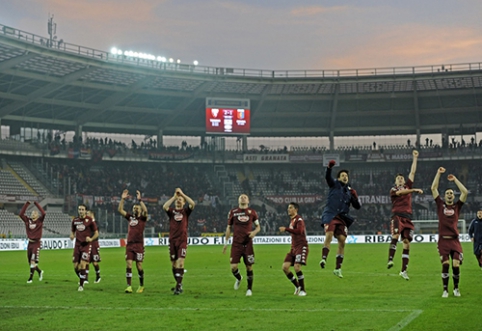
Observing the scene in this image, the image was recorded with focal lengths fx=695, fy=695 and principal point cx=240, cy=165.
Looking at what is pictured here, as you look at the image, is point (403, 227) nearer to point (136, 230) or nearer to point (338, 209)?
point (338, 209)

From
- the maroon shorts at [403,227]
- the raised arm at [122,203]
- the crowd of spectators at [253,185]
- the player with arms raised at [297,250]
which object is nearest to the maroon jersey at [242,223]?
the player with arms raised at [297,250]

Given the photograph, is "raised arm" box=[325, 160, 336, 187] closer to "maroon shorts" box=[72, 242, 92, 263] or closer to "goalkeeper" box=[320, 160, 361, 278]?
"goalkeeper" box=[320, 160, 361, 278]

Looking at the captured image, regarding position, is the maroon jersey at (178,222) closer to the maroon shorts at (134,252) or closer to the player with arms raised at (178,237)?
the player with arms raised at (178,237)

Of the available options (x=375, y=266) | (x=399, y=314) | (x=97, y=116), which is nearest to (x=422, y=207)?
(x=97, y=116)

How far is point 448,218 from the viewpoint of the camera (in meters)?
17.2

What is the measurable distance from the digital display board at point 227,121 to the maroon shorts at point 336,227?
54294 mm

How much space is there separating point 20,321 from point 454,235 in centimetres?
1037

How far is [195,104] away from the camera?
79.0 m

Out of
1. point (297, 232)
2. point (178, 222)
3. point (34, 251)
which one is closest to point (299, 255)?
point (297, 232)

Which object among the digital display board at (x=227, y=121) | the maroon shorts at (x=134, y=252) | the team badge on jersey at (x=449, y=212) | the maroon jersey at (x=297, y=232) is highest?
the digital display board at (x=227, y=121)

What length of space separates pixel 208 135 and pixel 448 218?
61668 mm

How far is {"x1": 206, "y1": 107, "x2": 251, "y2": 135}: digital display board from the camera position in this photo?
236 ft

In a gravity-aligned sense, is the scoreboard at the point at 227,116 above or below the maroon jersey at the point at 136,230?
above

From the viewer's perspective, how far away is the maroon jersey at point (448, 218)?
677 inches
